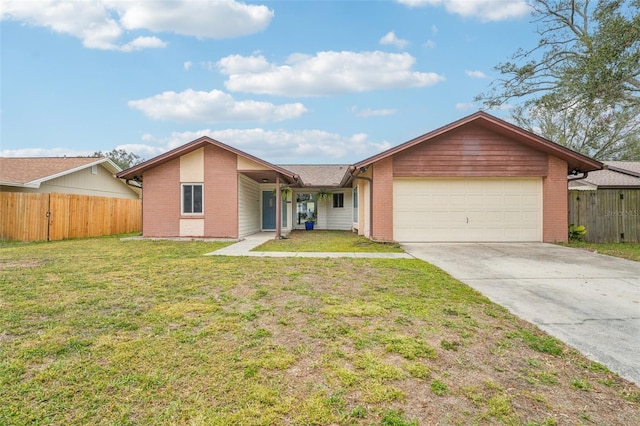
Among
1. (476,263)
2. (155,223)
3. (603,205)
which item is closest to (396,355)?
(476,263)

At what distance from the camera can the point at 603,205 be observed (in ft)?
39.6

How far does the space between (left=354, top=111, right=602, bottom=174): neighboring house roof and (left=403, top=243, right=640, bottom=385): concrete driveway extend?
3.44 meters

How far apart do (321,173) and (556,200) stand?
501 inches

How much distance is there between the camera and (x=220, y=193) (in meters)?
13.0

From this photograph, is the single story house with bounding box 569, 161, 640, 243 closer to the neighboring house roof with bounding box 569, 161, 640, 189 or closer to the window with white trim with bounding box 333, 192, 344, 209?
the neighboring house roof with bounding box 569, 161, 640, 189

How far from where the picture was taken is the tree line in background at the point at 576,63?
9.45m

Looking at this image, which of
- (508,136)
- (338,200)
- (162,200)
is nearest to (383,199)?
(508,136)

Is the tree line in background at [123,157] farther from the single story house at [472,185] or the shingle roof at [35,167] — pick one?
the single story house at [472,185]

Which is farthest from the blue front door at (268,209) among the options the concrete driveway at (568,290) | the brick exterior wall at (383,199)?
the concrete driveway at (568,290)

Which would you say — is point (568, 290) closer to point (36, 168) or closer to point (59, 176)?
point (59, 176)

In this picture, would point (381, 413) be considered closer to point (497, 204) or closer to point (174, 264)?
point (174, 264)

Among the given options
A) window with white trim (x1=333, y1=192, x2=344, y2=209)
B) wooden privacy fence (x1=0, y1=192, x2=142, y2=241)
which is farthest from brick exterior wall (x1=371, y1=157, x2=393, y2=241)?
wooden privacy fence (x1=0, y1=192, x2=142, y2=241)

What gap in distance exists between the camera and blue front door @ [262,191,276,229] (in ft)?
59.8

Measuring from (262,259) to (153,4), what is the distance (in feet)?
26.7
